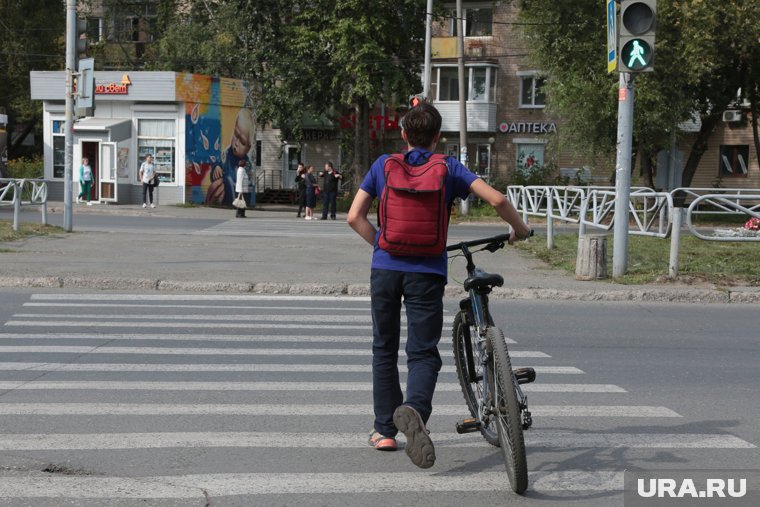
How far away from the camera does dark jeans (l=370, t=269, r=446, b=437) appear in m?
5.26

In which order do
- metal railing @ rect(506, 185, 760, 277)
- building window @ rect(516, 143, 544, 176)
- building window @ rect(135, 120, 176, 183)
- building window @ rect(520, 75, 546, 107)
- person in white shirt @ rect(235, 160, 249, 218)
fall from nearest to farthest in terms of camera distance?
metal railing @ rect(506, 185, 760, 277) → person in white shirt @ rect(235, 160, 249, 218) → building window @ rect(135, 120, 176, 183) → building window @ rect(520, 75, 546, 107) → building window @ rect(516, 143, 544, 176)

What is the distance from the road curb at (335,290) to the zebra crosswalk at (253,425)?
3.64 metres

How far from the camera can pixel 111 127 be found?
122ft

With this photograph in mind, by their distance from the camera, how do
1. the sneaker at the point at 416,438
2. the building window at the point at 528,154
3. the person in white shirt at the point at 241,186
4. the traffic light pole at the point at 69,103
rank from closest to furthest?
the sneaker at the point at 416,438
the traffic light pole at the point at 69,103
the person in white shirt at the point at 241,186
the building window at the point at 528,154

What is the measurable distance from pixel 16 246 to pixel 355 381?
12602mm

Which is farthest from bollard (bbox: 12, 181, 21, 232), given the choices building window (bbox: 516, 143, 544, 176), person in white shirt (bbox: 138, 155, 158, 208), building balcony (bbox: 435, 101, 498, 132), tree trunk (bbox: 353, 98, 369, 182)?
building window (bbox: 516, 143, 544, 176)

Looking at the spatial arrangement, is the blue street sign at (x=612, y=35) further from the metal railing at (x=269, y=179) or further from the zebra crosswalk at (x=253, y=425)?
the metal railing at (x=269, y=179)

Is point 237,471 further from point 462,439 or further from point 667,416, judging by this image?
point 667,416

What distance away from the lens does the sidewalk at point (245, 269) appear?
13539 millimetres

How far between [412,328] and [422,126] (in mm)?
1064

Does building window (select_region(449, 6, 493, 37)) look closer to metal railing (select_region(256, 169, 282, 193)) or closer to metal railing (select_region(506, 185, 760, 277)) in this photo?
metal railing (select_region(256, 169, 282, 193))

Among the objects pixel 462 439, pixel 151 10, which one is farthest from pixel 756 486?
pixel 151 10

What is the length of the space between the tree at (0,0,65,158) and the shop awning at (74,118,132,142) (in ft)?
54.8

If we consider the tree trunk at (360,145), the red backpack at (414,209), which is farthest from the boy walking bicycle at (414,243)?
the tree trunk at (360,145)
